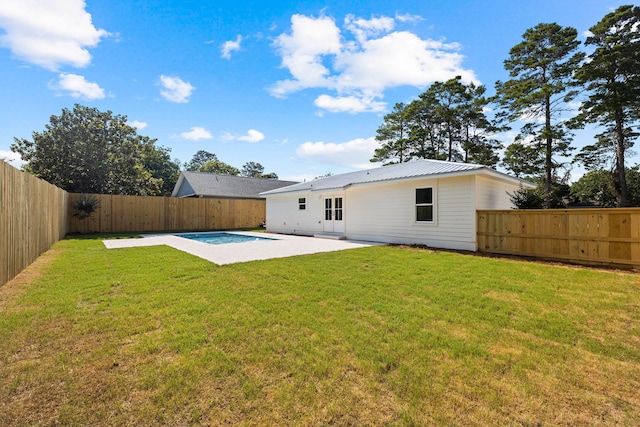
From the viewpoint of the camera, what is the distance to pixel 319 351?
273 centimetres

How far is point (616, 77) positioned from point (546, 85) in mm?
3586

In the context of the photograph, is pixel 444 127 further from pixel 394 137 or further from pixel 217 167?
pixel 217 167

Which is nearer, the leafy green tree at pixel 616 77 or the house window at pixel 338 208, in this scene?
A: the house window at pixel 338 208

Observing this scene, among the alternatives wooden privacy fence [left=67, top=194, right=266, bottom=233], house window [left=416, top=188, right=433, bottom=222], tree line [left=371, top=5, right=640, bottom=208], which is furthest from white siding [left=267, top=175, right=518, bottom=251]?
wooden privacy fence [left=67, top=194, right=266, bottom=233]

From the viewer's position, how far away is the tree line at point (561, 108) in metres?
16.7

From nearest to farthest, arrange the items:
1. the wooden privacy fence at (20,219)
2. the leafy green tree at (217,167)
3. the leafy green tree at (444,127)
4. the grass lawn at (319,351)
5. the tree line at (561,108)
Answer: the grass lawn at (319,351), the wooden privacy fence at (20,219), the tree line at (561,108), the leafy green tree at (444,127), the leafy green tree at (217,167)

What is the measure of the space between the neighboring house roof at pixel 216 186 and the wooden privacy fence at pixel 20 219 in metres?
14.8

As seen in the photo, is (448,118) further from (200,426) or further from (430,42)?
(200,426)

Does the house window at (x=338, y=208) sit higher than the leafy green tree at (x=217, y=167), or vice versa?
the leafy green tree at (x=217, y=167)

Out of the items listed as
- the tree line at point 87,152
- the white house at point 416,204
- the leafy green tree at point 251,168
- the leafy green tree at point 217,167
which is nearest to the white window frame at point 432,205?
the white house at point 416,204

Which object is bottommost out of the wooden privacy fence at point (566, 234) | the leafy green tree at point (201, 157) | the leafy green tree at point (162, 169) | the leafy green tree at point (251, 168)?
the wooden privacy fence at point (566, 234)

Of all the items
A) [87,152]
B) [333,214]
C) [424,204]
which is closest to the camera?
[424,204]

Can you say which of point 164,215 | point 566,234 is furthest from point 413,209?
point 164,215

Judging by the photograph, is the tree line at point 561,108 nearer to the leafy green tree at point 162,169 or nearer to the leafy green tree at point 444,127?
the leafy green tree at point 444,127
